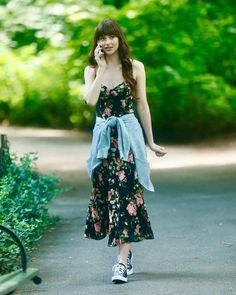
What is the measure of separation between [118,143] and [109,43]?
73 centimetres

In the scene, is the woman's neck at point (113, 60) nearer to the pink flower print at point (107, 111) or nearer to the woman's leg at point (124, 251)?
the pink flower print at point (107, 111)

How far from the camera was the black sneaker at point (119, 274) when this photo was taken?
7590 mm

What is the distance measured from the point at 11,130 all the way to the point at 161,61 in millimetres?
6595

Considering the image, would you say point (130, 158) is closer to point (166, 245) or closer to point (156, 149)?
point (156, 149)

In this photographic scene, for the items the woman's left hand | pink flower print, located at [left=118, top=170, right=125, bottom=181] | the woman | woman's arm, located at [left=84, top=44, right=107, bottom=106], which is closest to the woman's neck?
the woman

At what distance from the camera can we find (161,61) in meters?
22.0

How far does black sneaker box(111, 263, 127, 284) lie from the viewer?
7590 millimetres

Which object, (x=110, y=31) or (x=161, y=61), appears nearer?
(x=110, y=31)

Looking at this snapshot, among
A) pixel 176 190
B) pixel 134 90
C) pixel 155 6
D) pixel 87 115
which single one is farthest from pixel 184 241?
pixel 87 115

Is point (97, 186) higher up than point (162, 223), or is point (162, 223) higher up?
point (97, 186)

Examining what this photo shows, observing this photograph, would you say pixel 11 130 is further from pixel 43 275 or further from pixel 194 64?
pixel 43 275

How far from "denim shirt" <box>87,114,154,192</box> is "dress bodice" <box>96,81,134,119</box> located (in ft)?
0.15

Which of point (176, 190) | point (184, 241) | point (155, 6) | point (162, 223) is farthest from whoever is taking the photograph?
point (155, 6)

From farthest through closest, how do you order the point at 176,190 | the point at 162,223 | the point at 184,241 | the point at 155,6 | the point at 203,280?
the point at 155,6 → the point at 176,190 → the point at 162,223 → the point at 184,241 → the point at 203,280
